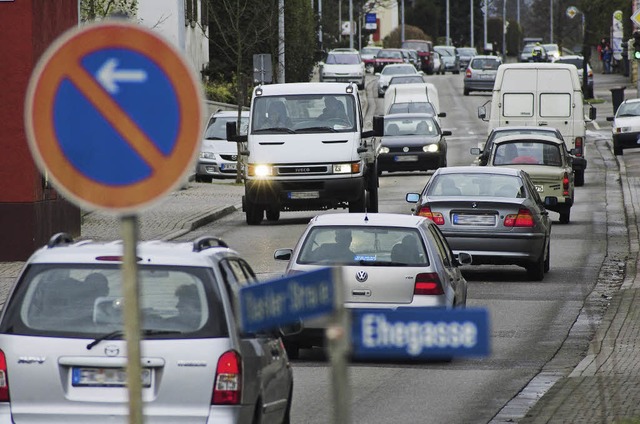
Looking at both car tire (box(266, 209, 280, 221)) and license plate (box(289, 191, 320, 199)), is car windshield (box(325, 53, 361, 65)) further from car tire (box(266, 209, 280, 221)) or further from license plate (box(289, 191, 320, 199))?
license plate (box(289, 191, 320, 199))

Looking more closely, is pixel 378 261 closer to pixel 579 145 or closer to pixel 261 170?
pixel 261 170

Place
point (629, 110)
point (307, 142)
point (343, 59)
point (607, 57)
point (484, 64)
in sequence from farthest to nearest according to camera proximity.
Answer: point (607, 57)
point (343, 59)
point (484, 64)
point (629, 110)
point (307, 142)

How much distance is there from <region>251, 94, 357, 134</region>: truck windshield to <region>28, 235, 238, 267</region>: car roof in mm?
19742

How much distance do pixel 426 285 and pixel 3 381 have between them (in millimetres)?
6755

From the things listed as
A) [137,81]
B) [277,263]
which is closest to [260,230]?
[277,263]

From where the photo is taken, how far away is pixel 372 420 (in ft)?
37.8

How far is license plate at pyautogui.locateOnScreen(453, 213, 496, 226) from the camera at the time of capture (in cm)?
2139

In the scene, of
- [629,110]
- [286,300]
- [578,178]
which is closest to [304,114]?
[578,178]

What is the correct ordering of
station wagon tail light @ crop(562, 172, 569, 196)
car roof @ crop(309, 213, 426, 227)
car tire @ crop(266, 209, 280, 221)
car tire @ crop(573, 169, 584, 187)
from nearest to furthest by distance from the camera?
car roof @ crop(309, 213, 426, 227)
station wagon tail light @ crop(562, 172, 569, 196)
car tire @ crop(266, 209, 280, 221)
car tire @ crop(573, 169, 584, 187)

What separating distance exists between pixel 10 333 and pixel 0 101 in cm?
1556

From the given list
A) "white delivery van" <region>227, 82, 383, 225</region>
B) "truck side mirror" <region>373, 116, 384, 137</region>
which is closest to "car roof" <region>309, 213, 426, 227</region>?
"truck side mirror" <region>373, 116, 384, 137</region>

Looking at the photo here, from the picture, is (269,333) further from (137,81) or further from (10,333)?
(137,81)

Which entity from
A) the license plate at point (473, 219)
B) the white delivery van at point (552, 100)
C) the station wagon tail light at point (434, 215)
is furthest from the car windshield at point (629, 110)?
the station wagon tail light at point (434, 215)

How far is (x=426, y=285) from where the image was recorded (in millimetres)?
14641
